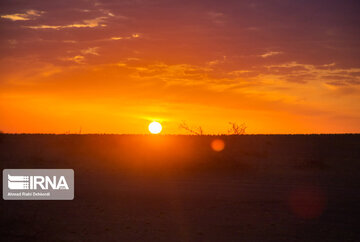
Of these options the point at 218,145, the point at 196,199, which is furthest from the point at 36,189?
the point at 218,145

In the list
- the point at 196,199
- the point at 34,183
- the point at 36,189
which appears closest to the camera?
the point at 196,199

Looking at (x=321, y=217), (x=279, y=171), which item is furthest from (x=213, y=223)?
(x=279, y=171)

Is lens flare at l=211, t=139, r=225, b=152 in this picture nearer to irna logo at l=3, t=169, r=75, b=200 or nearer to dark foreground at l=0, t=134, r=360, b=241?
dark foreground at l=0, t=134, r=360, b=241

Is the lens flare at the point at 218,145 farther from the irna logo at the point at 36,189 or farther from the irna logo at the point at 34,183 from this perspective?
the irna logo at the point at 34,183

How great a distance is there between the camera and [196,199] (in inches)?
538

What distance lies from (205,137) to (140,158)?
10194mm

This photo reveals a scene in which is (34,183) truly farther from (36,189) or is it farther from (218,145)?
(218,145)

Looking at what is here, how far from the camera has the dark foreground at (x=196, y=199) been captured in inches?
393

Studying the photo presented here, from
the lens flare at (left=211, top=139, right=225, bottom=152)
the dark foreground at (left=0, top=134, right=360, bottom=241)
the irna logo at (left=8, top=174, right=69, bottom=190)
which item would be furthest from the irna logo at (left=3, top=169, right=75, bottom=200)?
the lens flare at (left=211, top=139, right=225, bottom=152)

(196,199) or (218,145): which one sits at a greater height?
(218,145)

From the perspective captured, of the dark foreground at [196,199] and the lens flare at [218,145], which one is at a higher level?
the lens flare at [218,145]

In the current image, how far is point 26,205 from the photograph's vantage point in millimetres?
12422

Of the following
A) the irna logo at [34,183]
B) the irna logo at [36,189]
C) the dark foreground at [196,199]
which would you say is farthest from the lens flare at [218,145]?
the irna logo at [34,183]

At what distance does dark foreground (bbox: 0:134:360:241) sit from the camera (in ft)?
32.7
